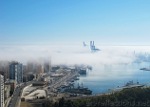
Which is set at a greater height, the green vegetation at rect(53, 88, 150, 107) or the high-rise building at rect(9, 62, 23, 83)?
the high-rise building at rect(9, 62, 23, 83)

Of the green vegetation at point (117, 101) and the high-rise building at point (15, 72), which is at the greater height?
the high-rise building at point (15, 72)

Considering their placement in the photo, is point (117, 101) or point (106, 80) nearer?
point (117, 101)

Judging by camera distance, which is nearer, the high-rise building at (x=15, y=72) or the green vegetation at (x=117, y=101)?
the green vegetation at (x=117, y=101)

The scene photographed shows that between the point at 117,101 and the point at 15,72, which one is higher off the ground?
the point at 15,72

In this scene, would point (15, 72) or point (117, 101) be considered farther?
point (15, 72)

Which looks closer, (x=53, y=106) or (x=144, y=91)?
(x=53, y=106)

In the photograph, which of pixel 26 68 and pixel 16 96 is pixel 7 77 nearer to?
pixel 26 68

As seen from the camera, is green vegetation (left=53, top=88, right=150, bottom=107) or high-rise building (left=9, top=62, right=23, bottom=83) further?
high-rise building (left=9, top=62, right=23, bottom=83)

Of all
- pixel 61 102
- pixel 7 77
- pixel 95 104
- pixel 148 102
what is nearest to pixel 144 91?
pixel 148 102
